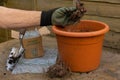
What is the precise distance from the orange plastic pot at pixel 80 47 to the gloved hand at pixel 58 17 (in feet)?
0.28

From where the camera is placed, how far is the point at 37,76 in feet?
5.86

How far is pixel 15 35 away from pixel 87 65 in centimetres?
68

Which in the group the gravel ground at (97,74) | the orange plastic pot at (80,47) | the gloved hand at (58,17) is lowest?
the gravel ground at (97,74)

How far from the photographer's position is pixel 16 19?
152cm

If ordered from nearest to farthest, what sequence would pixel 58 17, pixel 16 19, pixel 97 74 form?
pixel 16 19 < pixel 58 17 < pixel 97 74

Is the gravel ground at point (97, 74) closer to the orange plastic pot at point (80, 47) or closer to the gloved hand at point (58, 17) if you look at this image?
the orange plastic pot at point (80, 47)

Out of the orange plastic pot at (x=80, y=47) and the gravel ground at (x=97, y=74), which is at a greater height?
the orange plastic pot at (x=80, y=47)

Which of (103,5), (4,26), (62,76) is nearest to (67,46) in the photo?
(62,76)

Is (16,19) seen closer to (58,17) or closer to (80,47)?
(58,17)

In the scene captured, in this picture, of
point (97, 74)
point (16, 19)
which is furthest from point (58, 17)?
point (97, 74)

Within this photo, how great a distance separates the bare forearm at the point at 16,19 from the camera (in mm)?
1498

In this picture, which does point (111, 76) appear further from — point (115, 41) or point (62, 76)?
point (115, 41)

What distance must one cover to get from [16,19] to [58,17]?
26 centimetres

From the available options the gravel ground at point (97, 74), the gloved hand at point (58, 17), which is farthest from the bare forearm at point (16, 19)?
the gravel ground at point (97, 74)
